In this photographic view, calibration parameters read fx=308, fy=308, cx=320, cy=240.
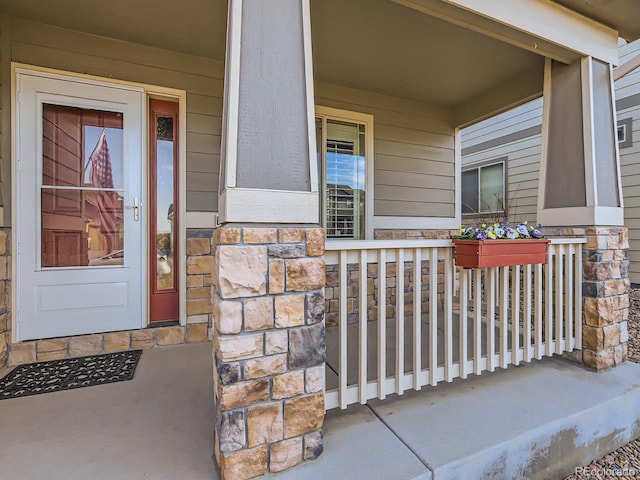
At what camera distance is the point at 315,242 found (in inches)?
55.9

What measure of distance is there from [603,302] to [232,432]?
8.74 ft

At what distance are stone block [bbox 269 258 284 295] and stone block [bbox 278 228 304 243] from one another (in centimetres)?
9

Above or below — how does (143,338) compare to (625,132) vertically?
below

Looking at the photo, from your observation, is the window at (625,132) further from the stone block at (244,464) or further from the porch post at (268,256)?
the stone block at (244,464)

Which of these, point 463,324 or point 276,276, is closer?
point 276,276

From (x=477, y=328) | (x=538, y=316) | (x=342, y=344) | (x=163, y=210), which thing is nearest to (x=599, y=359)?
(x=538, y=316)

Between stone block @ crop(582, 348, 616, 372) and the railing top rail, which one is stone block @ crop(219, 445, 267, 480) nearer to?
the railing top rail

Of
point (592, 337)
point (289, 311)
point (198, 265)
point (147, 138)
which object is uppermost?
point (147, 138)

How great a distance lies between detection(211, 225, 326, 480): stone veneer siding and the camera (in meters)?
1.25

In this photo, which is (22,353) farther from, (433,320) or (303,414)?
(433,320)

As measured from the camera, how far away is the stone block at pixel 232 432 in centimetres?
123

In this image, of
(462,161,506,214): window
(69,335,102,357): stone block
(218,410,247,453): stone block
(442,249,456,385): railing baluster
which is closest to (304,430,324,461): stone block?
(218,410,247,453): stone block

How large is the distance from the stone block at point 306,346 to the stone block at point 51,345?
87.0 inches

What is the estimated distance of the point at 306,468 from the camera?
1326mm
